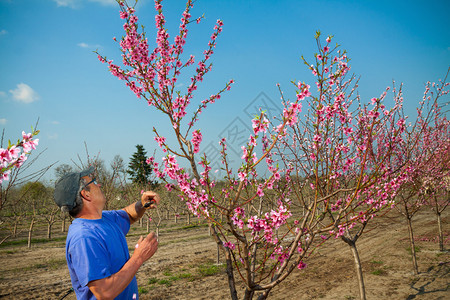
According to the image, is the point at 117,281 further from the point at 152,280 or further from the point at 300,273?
the point at 300,273

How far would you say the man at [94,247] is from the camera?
61.1 inches

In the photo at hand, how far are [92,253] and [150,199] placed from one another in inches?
35.8

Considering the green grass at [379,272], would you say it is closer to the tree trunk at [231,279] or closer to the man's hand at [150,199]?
the tree trunk at [231,279]

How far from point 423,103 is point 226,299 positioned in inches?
278

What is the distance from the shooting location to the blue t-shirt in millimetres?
1553

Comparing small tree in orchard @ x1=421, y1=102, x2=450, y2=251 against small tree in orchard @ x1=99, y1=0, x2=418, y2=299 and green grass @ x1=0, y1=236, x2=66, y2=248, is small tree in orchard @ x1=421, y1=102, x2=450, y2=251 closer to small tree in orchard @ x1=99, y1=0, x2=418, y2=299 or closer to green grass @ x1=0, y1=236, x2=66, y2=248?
small tree in orchard @ x1=99, y1=0, x2=418, y2=299

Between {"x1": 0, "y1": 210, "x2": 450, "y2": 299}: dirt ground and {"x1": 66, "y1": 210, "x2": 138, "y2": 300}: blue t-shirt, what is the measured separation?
432 centimetres

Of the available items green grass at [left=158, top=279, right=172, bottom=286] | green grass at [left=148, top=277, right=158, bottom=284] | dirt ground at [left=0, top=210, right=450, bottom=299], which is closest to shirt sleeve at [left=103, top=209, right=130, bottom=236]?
dirt ground at [left=0, top=210, right=450, bottom=299]

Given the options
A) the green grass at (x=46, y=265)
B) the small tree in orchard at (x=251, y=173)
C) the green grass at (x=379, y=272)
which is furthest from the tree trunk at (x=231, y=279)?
the green grass at (x=46, y=265)

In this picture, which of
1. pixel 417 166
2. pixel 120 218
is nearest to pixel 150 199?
pixel 120 218

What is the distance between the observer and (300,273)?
27.3 ft

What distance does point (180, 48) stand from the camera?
3730mm

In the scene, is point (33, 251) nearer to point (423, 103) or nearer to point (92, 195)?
point (92, 195)

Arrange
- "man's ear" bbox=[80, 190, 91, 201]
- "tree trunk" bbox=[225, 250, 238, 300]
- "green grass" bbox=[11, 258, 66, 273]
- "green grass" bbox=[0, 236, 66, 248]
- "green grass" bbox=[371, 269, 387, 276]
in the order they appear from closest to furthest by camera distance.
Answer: "man's ear" bbox=[80, 190, 91, 201]
"tree trunk" bbox=[225, 250, 238, 300]
"green grass" bbox=[371, 269, 387, 276]
"green grass" bbox=[11, 258, 66, 273]
"green grass" bbox=[0, 236, 66, 248]
